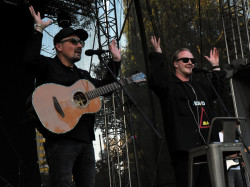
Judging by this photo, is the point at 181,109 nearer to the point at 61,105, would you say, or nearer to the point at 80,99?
the point at 80,99

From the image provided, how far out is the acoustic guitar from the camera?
2.89 meters

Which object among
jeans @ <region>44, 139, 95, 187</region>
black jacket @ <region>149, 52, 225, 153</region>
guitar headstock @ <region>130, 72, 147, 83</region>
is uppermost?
guitar headstock @ <region>130, 72, 147, 83</region>

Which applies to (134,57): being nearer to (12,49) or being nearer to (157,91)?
(12,49)

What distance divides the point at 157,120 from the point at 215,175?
16.2ft

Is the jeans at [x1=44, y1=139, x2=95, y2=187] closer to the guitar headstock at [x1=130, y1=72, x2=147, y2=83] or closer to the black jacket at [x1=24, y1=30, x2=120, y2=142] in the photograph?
the black jacket at [x1=24, y1=30, x2=120, y2=142]

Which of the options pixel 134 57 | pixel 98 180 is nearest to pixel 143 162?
pixel 98 180

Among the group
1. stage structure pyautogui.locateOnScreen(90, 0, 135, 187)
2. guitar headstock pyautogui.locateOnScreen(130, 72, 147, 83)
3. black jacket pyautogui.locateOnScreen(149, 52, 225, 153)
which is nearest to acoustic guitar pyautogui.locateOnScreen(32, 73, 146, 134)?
guitar headstock pyautogui.locateOnScreen(130, 72, 147, 83)

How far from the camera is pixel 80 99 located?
3.18 m

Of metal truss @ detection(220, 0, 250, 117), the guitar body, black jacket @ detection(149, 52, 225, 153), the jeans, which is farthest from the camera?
metal truss @ detection(220, 0, 250, 117)

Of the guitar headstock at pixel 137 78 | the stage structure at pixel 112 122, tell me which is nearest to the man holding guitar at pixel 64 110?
the guitar headstock at pixel 137 78

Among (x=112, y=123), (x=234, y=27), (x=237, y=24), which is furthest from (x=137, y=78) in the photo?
(x=234, y=27)

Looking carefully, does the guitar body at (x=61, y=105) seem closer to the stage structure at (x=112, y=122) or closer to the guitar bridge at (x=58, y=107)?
the guitar bridge at (x=58, y=107)

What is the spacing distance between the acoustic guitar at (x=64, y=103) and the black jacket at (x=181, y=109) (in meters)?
0.55

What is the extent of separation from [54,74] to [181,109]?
1301mm
